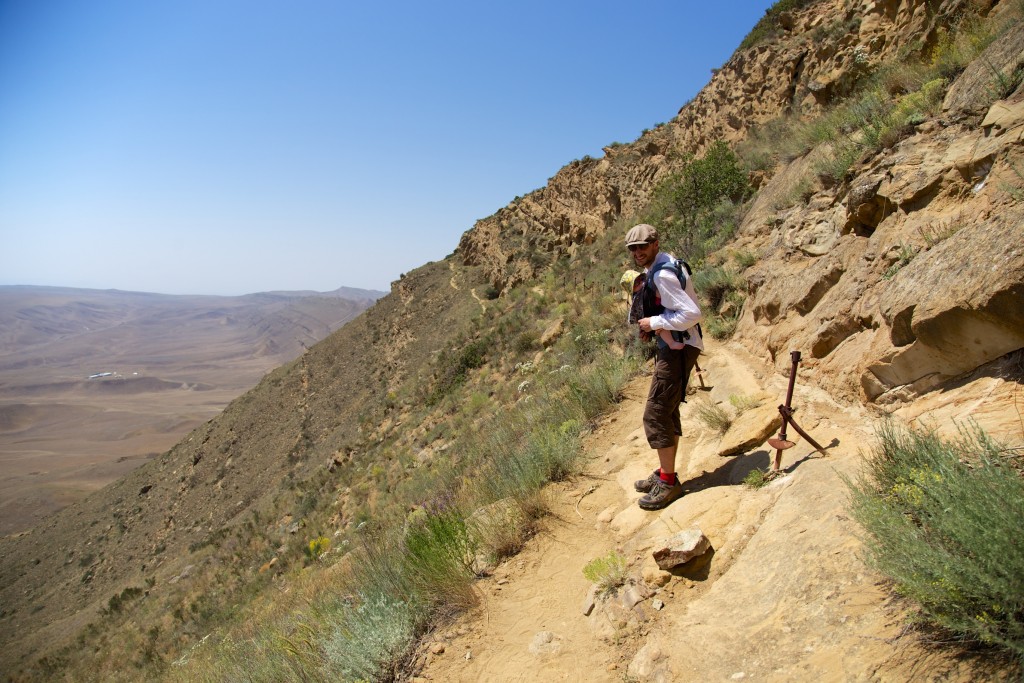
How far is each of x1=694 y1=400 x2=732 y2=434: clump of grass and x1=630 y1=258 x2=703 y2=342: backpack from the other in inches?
46.3

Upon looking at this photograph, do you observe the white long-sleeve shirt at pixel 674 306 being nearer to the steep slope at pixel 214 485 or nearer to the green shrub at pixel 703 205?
the green shrub at pixel 703 205

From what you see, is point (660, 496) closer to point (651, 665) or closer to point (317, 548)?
point (651, 665)

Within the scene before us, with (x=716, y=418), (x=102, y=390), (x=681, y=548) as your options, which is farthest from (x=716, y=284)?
(x=102, y=390)

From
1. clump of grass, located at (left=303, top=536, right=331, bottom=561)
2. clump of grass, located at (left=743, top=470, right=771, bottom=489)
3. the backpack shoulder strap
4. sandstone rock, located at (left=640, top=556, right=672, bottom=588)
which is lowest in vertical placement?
clump of grass, located at (left=303, top=536, right=331, bottom=561)

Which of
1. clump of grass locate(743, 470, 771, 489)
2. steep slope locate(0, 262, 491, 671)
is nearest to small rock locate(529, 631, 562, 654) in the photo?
clump of grass locate(743, 470, 771, 489)

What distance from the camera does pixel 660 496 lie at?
361cm

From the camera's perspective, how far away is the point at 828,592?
215cm

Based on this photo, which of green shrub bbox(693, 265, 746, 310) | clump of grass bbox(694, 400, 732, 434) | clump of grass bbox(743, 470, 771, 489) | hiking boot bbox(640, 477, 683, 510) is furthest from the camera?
green shrub bbox(693, 265, 746, 310)

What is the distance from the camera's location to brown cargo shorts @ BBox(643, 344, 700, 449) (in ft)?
11.5

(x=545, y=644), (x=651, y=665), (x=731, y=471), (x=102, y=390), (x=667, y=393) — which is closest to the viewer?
(x=651, y=665)

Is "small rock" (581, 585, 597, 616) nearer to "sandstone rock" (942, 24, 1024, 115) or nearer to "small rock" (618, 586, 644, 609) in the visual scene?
"small rock" (618, 586, 644, 609)

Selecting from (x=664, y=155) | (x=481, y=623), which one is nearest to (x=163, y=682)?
(x=481, y=623)

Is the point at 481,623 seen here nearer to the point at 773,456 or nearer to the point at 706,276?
the point at 773,456

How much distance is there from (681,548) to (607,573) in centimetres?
48
